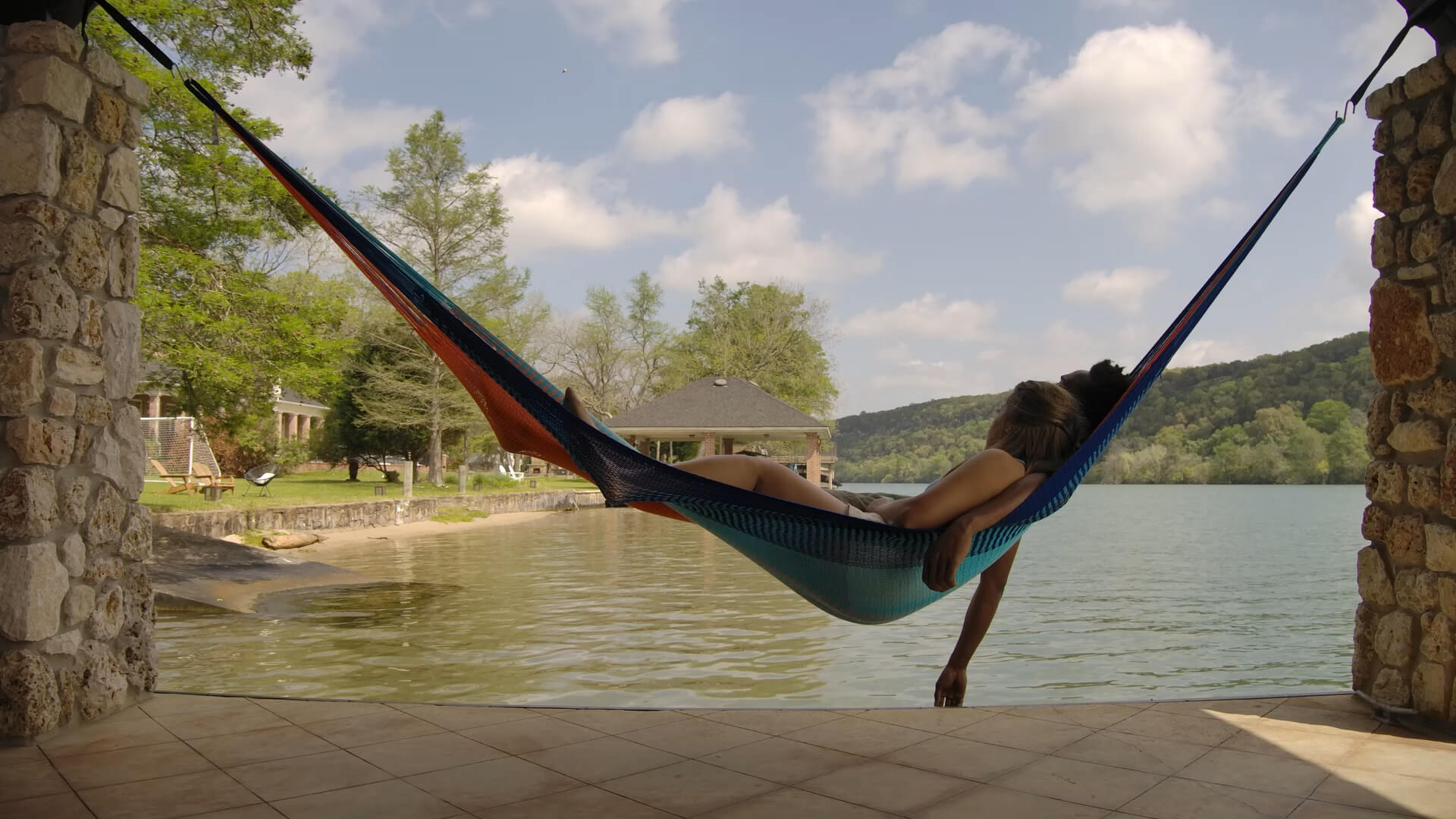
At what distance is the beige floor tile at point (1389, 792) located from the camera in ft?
5.17

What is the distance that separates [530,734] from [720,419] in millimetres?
16075

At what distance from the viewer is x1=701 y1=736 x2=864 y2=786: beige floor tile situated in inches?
70.6

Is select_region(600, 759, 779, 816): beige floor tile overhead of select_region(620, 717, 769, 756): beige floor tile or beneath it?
overhead

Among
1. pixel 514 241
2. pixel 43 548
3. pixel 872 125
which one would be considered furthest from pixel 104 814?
pixel 514 241

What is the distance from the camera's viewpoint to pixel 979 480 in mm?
1885

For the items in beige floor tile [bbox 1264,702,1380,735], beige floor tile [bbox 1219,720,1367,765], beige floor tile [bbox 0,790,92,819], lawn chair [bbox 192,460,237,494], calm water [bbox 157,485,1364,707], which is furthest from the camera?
lawn chair [bbox 192,460,237,494]

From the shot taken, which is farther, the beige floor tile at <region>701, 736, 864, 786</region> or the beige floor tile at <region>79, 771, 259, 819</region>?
the beige floor tile at <region>701, 736, 864, 786</region>

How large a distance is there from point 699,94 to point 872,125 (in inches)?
90.7

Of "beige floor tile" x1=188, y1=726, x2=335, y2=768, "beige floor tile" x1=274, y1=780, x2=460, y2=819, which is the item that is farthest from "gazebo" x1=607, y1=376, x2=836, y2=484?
"beige floor tile" x1=274, y1=780, x2=460, y2=819

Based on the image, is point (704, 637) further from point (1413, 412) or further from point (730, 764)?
point (1413, 412)

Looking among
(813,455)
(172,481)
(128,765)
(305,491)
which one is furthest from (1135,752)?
(813,455)

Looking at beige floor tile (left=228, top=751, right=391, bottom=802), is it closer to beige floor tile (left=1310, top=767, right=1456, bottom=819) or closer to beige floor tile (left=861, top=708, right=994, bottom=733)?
beige floor tile (left=861, top=708, right=994, bottom=733)

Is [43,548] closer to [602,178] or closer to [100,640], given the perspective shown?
[100,640]

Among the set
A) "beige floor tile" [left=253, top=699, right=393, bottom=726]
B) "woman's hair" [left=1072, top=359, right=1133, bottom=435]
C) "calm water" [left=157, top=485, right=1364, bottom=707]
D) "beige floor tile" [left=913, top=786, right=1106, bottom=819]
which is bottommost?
"calm water" [left=157, top=485, right=1364, bottom=707]
